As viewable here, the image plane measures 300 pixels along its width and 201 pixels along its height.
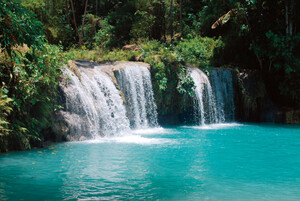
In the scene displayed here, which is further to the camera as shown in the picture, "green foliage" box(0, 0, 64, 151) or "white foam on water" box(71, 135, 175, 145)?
"white foam on water" box(71, 135, 175, 145)

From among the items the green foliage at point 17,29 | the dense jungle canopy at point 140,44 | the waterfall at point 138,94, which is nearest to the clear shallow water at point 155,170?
the dense jungle canopy at point 140,44

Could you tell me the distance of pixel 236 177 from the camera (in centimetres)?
733

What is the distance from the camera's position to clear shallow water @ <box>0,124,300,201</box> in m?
6.19

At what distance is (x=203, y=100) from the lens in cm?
1783

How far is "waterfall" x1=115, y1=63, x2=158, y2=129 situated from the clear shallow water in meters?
3.03

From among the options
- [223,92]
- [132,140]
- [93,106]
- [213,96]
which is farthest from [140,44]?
[132,140]

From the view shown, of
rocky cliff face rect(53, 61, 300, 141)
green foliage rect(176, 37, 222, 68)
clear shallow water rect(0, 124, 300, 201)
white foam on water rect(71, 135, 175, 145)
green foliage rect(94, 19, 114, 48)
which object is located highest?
green foliage rect(94, 19, 114, 48)

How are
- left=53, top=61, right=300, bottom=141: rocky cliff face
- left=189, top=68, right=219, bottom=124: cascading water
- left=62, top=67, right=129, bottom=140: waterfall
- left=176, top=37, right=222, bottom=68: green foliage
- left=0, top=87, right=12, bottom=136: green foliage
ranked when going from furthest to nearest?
left=176, top=37, right=222, bottom=68: green foliage, left=189, top=68, right=219, bottom=124: cascading water, left=53, top=61, right=300, bottom=141: rocky cliff face, left=62, top=67, right=129, bottom=140: waterfall, left=0, top=87, right=12, bottom=136: green foliage

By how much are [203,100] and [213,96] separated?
875 mm

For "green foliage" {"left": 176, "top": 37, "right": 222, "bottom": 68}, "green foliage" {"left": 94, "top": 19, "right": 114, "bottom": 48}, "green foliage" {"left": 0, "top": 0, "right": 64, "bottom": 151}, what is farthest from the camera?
"green foliage" {"left": 94, "top": 19, "right": 114, "bottom": 48}

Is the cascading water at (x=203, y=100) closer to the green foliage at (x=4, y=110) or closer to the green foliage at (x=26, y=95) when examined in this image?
the green foliage at (x=26, y=95)

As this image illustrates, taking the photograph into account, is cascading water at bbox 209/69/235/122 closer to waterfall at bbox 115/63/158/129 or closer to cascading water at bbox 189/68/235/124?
cascading water at bbox 189/68/235/124

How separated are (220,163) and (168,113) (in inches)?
351

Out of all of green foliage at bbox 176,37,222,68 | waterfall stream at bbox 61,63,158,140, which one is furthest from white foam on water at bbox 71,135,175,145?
green foliage at bbox 176,37,222,68
